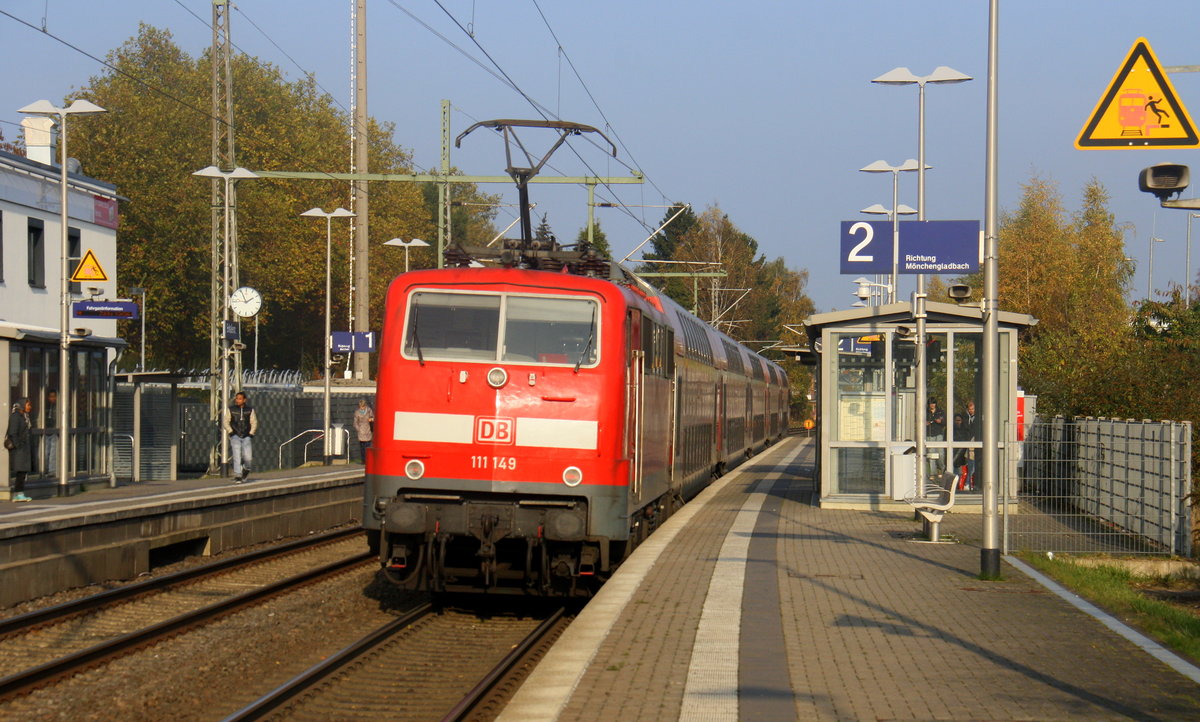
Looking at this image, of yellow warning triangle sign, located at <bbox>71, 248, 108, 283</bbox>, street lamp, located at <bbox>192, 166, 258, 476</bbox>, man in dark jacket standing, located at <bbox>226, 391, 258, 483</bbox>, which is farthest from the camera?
street lamp, located at <bbox>192, 166, 258, 476</bbox>

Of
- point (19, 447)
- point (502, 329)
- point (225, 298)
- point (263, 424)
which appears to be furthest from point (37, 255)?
point (502, 329)

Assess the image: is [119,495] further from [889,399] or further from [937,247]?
[937,247]

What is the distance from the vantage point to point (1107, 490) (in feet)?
57.3

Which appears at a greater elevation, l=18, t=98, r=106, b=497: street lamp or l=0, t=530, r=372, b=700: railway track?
l=18, t=98, r=106, b=497: street lamp

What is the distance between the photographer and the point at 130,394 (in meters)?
32.0

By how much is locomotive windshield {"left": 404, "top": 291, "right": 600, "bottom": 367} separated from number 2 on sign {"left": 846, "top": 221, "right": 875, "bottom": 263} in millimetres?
11412

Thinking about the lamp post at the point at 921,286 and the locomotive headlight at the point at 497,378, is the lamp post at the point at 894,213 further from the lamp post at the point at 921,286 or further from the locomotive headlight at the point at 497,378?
the locomotive headlight at the point at 497,378

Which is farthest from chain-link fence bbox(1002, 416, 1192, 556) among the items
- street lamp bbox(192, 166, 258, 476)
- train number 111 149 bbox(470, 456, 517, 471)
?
street lamp bbox(192, 166, 258, 476)

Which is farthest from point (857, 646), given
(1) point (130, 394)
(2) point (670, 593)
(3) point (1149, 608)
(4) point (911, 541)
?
(1) point (130, 394)

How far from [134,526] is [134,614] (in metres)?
3.06

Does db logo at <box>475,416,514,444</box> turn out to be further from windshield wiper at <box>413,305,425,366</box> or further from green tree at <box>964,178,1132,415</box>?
green tree at <box>964,178,1132,415</box>

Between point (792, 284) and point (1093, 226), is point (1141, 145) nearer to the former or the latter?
point (1093, 226)

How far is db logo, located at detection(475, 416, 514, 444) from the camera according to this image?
37.2ft

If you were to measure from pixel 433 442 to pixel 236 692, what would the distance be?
117 inches
